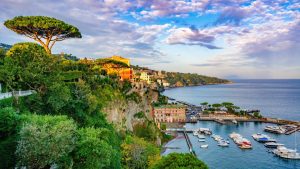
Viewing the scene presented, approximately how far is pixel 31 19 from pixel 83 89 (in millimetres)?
10274

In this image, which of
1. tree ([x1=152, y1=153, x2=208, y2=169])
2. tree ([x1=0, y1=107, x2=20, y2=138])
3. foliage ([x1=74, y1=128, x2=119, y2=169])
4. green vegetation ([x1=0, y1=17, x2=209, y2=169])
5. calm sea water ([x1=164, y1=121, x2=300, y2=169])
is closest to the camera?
green vegetation ([x1=0, y1=17, x2=209, y2=169])

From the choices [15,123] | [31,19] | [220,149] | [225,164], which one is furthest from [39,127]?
[220,149]

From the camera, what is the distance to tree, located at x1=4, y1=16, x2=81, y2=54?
29156 millimetres

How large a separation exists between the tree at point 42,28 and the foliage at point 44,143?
1816 centimetres

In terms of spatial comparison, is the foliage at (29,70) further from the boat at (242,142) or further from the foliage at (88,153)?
the boat at (242,142)

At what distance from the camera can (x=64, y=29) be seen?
102 ft

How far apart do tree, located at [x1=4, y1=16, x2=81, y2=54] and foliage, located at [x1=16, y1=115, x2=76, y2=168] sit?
1816cm

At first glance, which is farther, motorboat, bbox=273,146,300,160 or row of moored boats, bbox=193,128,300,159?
row of moored boats, bbox=193,128,300,159

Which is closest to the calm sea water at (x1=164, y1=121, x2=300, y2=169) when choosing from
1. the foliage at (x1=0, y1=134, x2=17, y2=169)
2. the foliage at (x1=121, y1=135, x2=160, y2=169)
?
the foliage at (x1=121, y1=135, x2=160, y2=169)

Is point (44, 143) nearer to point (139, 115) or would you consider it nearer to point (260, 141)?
point (139, 115)

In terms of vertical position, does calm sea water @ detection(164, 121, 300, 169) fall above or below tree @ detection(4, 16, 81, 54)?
below

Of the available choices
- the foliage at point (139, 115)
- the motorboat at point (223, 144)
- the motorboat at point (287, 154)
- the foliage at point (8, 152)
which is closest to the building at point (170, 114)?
the motorboat at point (223, 144)

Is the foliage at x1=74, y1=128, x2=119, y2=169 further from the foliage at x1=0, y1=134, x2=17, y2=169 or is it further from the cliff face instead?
the cliff face

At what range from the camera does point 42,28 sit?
30.1 m
